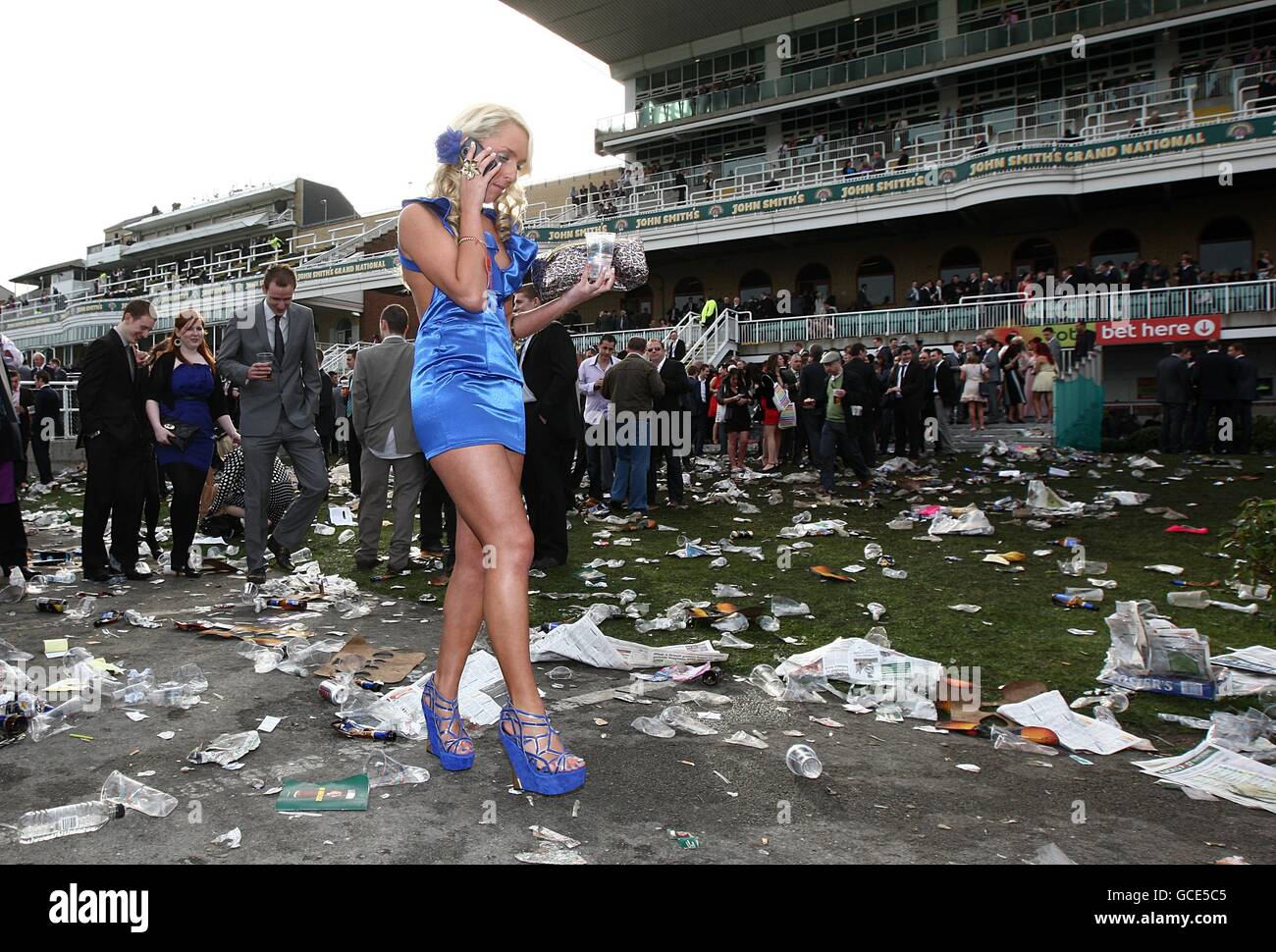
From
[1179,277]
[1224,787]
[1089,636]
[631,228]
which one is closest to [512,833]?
[1224,787]

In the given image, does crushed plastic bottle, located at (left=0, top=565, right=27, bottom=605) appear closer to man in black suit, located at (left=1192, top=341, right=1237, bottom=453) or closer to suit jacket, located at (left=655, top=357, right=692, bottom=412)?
suit jacket, located at (left=655, top=357, right=692, bottom=412)

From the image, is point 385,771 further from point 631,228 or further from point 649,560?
point 631,228

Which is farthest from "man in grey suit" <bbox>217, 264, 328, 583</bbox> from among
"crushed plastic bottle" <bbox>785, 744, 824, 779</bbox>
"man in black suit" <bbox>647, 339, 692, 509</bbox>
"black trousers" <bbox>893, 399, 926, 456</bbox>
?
"black trousers" <bbox>893, 399, 926, 456</bbox>

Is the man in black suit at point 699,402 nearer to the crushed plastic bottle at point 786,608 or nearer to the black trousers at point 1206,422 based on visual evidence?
the black trousers at point 1206,422

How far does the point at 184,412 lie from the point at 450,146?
4.73 m

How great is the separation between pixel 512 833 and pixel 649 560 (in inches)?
187

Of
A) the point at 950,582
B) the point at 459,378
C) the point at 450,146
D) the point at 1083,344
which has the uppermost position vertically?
the point at 1083,344

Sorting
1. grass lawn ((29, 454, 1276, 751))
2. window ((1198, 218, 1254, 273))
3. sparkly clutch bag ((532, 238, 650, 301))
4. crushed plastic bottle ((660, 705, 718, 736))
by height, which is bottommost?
grass lawn ((29, 454, 1276, 751))

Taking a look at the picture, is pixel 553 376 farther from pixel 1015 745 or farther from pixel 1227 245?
pixel 1227 245

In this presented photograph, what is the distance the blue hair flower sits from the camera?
259 cm

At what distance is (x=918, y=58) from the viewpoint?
3194cm

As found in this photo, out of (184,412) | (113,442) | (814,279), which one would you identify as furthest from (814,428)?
(814,279)

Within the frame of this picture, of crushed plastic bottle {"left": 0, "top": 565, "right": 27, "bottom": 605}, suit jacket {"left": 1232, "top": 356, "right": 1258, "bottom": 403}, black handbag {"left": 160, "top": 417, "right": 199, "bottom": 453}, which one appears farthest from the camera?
suit jacket {"left": 1232, "top": 356, "right": 1258, "bottom": 403}

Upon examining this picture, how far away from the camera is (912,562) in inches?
265
